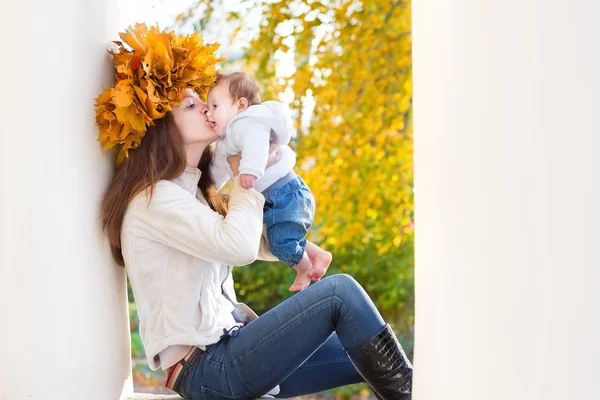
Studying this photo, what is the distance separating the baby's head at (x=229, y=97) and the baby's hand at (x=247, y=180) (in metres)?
0.17

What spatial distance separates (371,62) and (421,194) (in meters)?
2.99

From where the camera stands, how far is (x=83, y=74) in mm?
2055

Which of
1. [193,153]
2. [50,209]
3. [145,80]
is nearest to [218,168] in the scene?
[193,153]

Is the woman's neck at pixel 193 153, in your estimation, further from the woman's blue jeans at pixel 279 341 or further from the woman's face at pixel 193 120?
the woman's blue jeans at pixel 279 341

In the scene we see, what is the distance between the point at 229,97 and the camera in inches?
92.9

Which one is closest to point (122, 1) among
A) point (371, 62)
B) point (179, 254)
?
point (179, 254)

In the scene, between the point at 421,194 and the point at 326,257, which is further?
the point at 326,257

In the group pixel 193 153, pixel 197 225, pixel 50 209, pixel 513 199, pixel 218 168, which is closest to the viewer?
pixel 513 199

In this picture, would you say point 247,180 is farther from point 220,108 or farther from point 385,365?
point 385,365

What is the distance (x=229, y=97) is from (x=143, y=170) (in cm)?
32

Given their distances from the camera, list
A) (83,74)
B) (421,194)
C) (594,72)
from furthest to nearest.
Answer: (83,74) < (421,194) < (594,72)

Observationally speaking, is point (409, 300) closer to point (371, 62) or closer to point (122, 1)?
point (371, 62)

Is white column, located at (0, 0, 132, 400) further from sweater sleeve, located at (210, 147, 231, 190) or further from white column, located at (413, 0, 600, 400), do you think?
white column, located at (413, 0, 600, 400)

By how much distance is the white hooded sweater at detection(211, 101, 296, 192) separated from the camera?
7.30 ft
